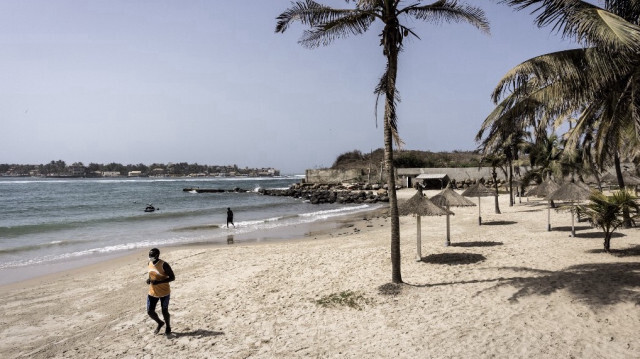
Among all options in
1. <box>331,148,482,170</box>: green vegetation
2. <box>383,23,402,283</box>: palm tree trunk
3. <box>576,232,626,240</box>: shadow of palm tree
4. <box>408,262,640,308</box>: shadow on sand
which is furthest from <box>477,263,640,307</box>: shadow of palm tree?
<box>331,148,482,170</box>: green vegetation

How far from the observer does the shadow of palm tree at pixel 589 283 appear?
7.16 meters

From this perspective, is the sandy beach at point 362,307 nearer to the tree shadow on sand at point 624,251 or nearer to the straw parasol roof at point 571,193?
the tree shadow on sand at point 624,251

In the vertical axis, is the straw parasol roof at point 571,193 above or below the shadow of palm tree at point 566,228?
above

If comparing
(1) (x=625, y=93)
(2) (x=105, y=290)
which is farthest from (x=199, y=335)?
(1) (x=625, y=93)

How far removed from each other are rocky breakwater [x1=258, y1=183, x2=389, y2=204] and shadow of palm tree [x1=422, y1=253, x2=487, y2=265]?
31943 millimetres

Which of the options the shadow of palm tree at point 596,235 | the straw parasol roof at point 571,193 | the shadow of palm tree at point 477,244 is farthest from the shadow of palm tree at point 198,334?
the shadow of palm tree at point 596,235

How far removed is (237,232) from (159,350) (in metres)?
16.5

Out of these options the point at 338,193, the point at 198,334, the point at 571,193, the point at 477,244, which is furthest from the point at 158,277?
the point at 338,193

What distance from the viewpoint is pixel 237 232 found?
22.8m

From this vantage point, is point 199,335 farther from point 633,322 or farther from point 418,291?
point 633,322

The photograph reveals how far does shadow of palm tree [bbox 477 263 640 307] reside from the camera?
23.5ft

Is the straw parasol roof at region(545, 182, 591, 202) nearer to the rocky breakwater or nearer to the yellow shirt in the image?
the yellow shirt

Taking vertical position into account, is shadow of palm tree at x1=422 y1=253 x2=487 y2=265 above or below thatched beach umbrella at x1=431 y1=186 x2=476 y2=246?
below

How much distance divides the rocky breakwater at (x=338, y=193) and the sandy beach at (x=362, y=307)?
Result: 107 ft
